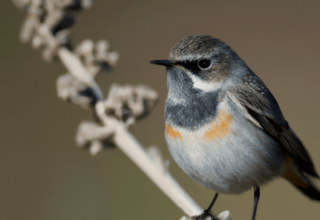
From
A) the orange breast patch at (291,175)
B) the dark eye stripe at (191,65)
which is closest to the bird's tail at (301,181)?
the orange breast patch at (291,175)

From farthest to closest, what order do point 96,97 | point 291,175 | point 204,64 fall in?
point 291,175, point 204,64, point 96,97

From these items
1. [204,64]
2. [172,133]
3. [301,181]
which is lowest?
[301,181]

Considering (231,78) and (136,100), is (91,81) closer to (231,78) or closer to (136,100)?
(136,100)

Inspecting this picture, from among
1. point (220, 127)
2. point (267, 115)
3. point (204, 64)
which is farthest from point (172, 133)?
point (267, 115)

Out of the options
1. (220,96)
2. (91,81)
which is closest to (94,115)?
(91,81)

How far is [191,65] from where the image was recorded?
132 cm

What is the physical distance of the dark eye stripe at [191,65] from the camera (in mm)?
1302

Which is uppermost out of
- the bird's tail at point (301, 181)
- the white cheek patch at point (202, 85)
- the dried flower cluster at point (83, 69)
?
the dried flower cluster at point (83, 69)

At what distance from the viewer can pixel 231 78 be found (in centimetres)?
141

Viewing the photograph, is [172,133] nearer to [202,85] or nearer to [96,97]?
[202,85]

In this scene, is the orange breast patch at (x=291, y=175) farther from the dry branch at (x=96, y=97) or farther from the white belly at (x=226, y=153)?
the dry branch at (x=96, y=97)

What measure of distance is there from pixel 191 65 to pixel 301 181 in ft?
2.85

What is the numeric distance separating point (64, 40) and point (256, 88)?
89cm

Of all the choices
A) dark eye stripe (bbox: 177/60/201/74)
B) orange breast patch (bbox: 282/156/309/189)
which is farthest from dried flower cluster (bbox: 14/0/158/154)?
orange breast patch (bbox: 282/156/309/189)
